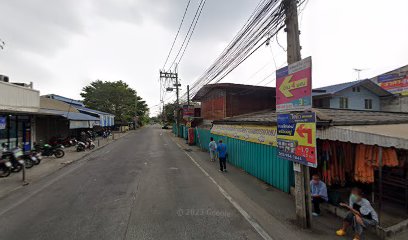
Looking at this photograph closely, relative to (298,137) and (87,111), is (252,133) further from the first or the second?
(87,111)

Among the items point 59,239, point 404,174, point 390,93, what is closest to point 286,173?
point 404,174

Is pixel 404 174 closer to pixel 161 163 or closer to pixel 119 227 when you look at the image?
pixel 119 227

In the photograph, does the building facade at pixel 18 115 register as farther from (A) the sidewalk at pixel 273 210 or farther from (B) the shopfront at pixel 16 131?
(A) the sidewalk at pixel 273 210

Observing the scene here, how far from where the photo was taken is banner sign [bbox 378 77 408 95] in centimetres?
2191

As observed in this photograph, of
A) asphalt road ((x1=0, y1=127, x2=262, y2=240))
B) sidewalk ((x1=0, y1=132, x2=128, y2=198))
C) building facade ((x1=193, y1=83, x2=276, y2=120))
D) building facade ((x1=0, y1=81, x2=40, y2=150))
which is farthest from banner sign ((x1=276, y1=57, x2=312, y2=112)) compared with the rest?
building facade ((x1=0, y1=81, x2=40, y2=150))

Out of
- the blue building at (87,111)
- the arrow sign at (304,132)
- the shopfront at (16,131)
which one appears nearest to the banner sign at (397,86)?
the arrow sign at (304,132)

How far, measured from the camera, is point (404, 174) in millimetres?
6598

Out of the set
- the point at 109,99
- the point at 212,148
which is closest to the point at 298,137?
the point at 212,148

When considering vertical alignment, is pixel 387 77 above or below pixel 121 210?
above

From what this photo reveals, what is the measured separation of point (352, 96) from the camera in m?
20.7

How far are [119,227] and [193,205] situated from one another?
87.8 inches

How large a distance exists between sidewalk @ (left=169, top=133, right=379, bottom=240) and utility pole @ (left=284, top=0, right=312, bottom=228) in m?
0.32

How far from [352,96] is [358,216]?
20.2m

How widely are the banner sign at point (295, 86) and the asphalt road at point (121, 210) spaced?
329 cm
